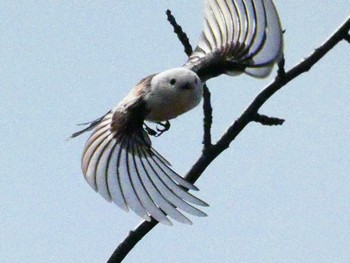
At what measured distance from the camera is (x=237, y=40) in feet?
14.7

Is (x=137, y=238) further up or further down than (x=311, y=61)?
further down

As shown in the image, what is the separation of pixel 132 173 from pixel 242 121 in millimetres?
Answer: 839

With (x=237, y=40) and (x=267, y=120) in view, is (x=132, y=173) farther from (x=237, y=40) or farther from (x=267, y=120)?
(x=237, y=40)

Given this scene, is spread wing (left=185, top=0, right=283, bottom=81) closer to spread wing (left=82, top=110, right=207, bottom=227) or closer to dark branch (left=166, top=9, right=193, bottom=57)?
spread wing (left=82, top=110, right=207, bottom=227)

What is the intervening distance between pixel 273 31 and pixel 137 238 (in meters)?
1.34

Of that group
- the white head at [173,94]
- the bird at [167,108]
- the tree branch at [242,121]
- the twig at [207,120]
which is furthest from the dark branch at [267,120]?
the white head at [173,94]

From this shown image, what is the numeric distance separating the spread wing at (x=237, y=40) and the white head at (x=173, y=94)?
0.29 metres

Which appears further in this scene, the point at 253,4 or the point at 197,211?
the point at 253,4

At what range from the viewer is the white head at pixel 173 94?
12.6 ft

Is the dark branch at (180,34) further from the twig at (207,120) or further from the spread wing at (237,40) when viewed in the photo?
the spread wing at (237,40)

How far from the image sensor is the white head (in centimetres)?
384

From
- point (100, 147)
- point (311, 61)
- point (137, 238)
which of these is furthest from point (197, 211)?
point (100, 147)

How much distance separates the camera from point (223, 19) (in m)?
4.44

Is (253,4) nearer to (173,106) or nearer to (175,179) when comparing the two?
(173,106)
